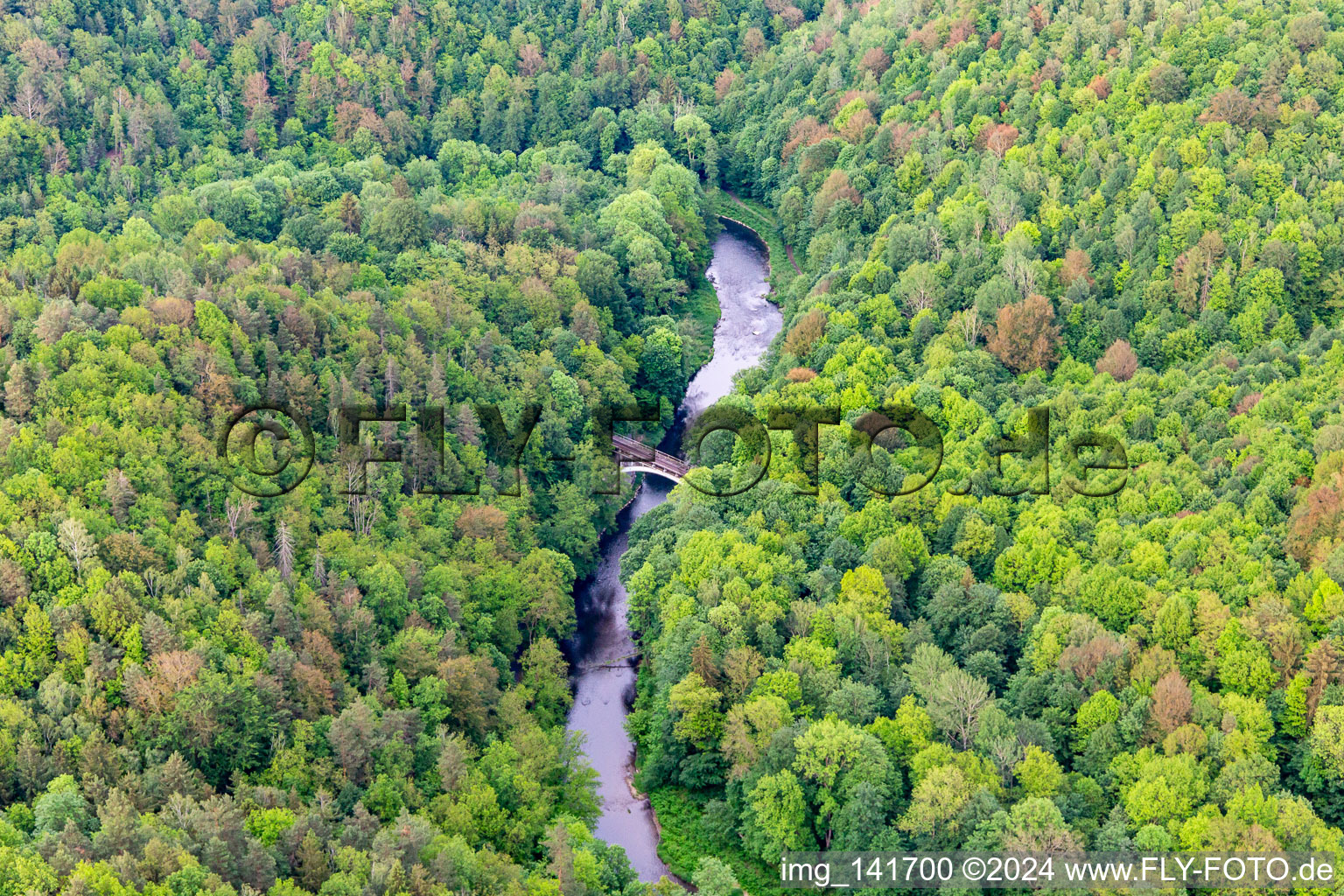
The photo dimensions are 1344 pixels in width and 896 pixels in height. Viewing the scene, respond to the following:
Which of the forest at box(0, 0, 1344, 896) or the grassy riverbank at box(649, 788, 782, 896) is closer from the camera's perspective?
the forest at box(0, 0, 1344, 896)

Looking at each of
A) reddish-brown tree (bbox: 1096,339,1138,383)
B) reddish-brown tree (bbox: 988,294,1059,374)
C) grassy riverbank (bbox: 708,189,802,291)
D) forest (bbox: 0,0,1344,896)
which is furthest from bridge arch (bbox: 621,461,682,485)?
grassy riverbank (bbox: 708,189,802,291)

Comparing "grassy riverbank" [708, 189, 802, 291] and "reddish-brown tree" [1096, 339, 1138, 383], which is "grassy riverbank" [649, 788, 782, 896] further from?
"grassy riverbank" [708, 189, 802, 291]

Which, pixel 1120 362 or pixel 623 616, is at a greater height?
pixel 1120 362

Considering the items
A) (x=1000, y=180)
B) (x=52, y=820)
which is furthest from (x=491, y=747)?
(x=1000, y=180)

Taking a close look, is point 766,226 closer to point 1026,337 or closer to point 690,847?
point 1026,337

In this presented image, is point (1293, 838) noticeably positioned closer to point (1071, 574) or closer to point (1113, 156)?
point (1071, 574)

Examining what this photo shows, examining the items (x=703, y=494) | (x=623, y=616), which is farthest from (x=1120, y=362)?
(x=623, y=616)

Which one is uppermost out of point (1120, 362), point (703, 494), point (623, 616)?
point (1120, 362)

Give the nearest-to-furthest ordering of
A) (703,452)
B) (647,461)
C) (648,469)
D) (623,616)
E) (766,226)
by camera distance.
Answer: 1. (623,616)
2. (703,452)
3. (648,469)
4. (647,461)
5. (766,226)
